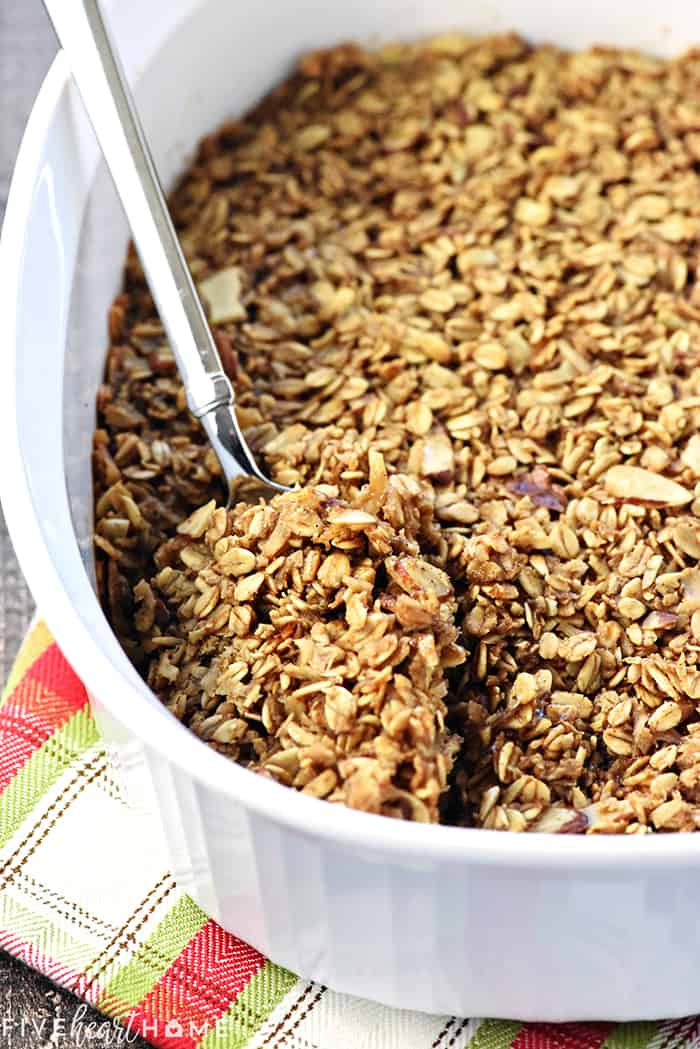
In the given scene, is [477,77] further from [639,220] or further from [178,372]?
[178,372]

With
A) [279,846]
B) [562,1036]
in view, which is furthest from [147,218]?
[562,1036]

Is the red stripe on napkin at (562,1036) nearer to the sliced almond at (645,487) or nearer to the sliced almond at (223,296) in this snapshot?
the sliced almond at (645,487)

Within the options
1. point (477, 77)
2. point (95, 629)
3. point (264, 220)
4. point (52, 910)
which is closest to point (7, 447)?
point (95, 629)

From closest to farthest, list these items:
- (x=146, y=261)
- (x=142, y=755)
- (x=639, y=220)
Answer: (x=142, y=755), (x=146, y=261), (x=639, y=220)

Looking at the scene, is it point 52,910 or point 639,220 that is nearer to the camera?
point 52,910

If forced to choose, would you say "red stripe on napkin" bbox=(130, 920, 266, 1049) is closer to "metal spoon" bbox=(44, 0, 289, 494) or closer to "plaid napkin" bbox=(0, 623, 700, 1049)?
"plaid napkin" bbox=(0, 623, 700, 1049)

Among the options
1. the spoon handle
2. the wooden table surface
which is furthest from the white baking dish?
the wooden table surface

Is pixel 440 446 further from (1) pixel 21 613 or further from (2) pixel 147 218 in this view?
(1) pixel 21 613

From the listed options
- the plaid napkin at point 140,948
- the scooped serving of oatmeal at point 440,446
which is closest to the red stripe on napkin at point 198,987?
the plaid napkin at point 140,948
